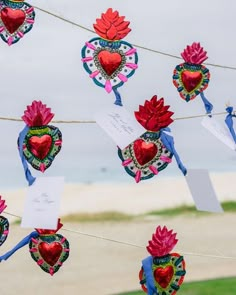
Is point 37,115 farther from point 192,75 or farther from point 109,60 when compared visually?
point 192,75

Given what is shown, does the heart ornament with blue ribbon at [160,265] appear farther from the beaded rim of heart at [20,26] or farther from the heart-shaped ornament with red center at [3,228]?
the beaded rim of heart at [20,26]

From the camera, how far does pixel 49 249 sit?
4.50ft

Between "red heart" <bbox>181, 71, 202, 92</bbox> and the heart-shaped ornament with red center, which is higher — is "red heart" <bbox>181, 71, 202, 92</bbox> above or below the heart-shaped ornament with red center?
above

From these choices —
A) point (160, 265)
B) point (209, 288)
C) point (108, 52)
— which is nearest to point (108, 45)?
point (108, 52)

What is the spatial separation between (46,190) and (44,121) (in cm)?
15

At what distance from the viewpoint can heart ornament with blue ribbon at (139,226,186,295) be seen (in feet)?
4.50

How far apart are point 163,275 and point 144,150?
24 centimetres

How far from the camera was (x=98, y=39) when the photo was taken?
138 centimetres

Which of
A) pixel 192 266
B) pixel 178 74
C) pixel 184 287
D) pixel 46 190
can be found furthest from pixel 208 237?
pixel 46 190

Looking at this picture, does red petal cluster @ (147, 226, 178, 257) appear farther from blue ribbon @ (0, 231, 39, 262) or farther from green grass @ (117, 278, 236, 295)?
green grass @ (117, 278, 236, 295)

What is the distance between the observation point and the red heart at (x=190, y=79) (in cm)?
154

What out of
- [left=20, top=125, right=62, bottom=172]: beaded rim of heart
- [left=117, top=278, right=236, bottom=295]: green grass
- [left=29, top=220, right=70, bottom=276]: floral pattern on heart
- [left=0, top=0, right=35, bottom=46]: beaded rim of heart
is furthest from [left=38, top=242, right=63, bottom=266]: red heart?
[left=117, top=278, right=236, bottom=295]: green grass

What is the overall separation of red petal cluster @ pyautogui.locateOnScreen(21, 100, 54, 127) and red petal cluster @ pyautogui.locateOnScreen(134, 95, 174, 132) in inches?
6.2

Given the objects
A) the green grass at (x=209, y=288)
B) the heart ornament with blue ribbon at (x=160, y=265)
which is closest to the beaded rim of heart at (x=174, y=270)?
the heart ornament with blue ribbon at (x=160, y=265)
